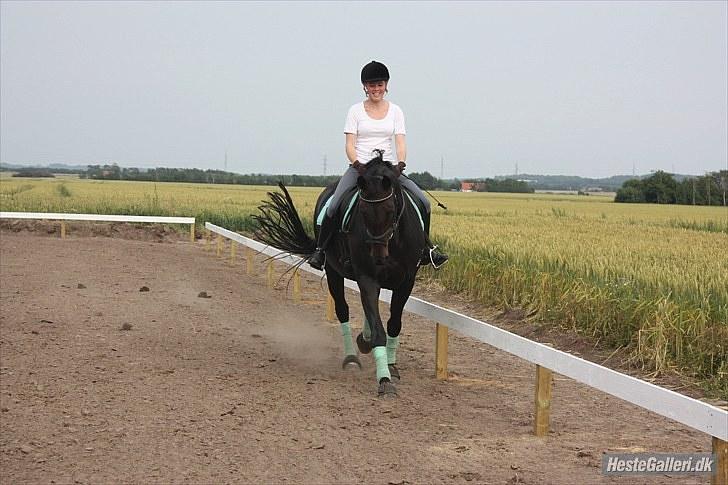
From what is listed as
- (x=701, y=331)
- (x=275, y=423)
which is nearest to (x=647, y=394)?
(x=275, y=423)

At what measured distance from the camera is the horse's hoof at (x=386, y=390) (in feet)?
25.8

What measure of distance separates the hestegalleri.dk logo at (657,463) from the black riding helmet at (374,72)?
3.93 metres

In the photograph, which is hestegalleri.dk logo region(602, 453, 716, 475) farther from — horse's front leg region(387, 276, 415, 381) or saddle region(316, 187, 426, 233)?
saddle region(316, 187, 426, 233)

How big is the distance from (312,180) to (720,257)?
86.6 m

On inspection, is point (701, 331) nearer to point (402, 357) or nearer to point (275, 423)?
point (402, 357)

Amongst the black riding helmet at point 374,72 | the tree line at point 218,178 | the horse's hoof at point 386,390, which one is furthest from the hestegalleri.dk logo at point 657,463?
the tree line at point 218,178

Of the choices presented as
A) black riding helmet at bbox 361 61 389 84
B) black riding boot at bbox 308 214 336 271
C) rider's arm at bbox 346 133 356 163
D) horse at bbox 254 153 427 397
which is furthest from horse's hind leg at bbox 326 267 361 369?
black riding helmet at bbox 361 61 389 84

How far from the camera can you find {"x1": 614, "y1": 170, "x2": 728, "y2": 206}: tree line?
73.8 m

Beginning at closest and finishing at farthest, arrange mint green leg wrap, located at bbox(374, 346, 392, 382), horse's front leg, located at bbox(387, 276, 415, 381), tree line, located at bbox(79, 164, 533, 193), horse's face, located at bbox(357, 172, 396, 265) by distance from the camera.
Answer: horse's face, located at bbox(357, 172, 396, 265)
mint green leg wrap, located at bbox(374, 346, 392, 382)
horse's front leg, located at bbox(387, 276, 415, 381)
tree line, located at bbox(79, 164, 533, 193)

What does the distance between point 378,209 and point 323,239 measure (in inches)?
60.4

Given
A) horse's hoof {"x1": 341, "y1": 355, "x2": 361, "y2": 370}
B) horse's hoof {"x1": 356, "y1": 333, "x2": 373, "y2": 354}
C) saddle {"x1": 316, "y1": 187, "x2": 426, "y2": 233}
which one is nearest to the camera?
saddle {"x1": 316, "y1": 187, "x2": 426, "y2": 233}

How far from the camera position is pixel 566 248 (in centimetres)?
1717

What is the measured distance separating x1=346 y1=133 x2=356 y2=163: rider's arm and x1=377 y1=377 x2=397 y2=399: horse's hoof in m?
1.97

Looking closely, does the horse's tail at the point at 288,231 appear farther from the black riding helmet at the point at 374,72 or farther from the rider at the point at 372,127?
the black riding helmet at the point at 374,72
